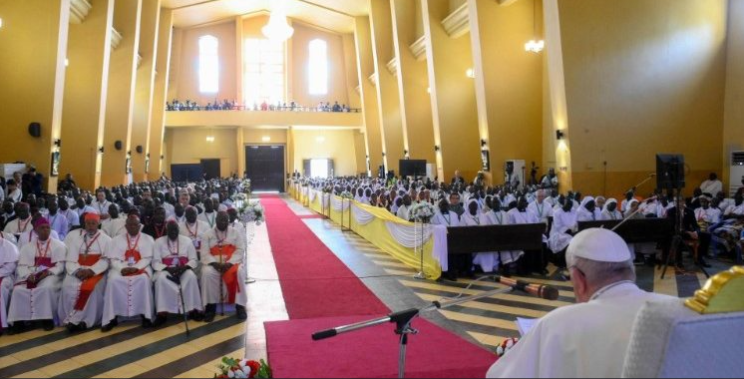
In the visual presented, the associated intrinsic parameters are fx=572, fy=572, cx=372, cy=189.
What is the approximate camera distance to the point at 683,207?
11.1 m

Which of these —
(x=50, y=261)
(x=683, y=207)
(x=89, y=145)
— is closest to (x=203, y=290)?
(x=50, y=261)

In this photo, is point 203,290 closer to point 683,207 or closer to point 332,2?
point 683,207

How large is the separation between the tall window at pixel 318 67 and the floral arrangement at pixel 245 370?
131 feet

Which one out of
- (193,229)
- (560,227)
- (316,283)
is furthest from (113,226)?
(560,227)

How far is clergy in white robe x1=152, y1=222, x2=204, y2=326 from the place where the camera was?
740 cm

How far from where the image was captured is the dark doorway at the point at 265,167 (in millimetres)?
43500

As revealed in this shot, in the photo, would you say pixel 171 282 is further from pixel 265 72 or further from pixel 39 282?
pixel 265 72

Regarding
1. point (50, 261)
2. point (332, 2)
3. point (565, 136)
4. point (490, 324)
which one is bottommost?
point (490, 324)

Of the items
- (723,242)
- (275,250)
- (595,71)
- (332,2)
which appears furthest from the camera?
(332,2)

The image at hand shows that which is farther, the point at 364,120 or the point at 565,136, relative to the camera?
the point at 364,120

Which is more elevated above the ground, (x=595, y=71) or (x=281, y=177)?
(x=595, y=71)

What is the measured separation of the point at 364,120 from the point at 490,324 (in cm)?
3122

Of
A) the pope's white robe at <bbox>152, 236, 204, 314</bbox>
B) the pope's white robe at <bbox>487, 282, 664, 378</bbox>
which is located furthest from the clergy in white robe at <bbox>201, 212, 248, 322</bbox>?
the pope's white robe at <bbox>487, 282, 664, 378</bbox>

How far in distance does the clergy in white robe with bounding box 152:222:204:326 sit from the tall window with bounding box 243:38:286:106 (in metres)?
35.8
